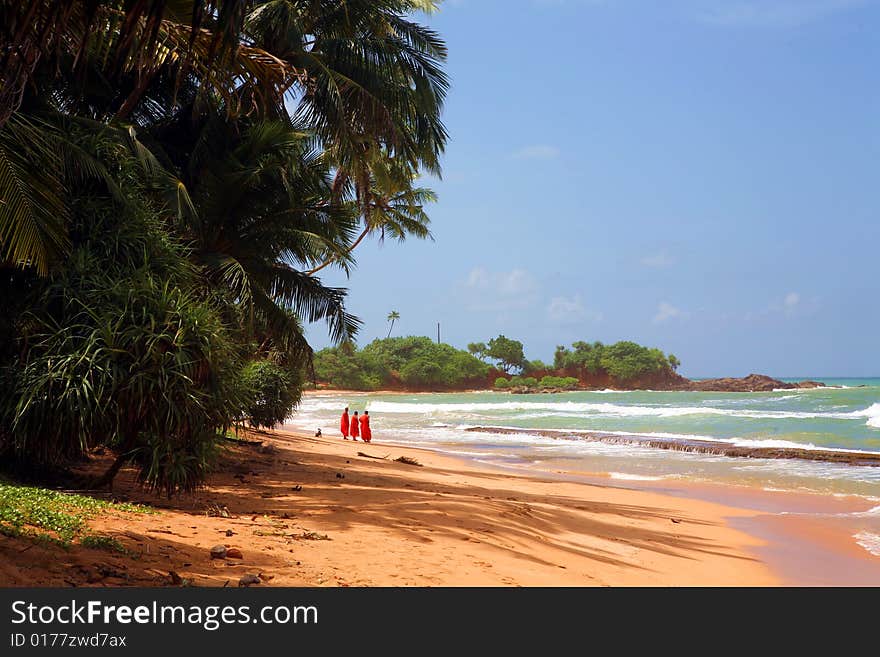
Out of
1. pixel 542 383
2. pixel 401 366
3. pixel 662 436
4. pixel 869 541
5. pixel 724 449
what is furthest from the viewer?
pixel 542 383

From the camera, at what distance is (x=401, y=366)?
84.1 m

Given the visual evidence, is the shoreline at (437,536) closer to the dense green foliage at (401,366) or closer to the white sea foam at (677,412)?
the white sea foam at (677,412)

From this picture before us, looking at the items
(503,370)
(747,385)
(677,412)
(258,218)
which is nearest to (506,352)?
(503,370)

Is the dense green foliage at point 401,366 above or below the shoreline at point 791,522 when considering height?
above

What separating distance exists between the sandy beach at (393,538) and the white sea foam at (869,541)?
124 centimetres

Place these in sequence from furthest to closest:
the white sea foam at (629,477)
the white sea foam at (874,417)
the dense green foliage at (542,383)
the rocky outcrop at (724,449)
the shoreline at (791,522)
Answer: the dense green foliage at (542,383) < the white sea foam at (874,417) < the rocky outcrop at (724,449) < the white sea foam at (629,477) < the shoreline at (791,522)

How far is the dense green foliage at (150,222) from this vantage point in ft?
19.3

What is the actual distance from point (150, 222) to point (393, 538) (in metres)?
3.82

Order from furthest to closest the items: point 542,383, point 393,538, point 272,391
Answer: point 542,383 → point 272,391 → point 393,538

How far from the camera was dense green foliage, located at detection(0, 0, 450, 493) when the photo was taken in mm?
5891

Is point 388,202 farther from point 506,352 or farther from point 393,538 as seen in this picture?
point 506,352

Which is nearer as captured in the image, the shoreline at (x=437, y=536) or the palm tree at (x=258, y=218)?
the shoreline at (x=437, y=536)

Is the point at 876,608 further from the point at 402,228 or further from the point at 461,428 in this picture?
the point at 402,228

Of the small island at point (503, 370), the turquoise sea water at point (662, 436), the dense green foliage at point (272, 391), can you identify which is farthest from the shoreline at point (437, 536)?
the small island at point (503, 370)
